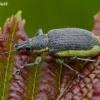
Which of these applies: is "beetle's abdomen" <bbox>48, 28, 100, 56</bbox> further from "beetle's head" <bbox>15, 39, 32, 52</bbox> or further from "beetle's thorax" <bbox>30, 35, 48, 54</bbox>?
"beetle's head" <bbox>15, 39, 32, 52</bbox>

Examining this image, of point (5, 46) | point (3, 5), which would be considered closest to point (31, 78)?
point (5, 46)

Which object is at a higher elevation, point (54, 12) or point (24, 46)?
point (54, 12)

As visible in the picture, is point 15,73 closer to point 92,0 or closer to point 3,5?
point 3,5

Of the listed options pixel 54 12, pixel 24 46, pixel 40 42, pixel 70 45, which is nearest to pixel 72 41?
pixel 70 45

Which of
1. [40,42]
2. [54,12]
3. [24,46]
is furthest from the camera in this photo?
[54,12]

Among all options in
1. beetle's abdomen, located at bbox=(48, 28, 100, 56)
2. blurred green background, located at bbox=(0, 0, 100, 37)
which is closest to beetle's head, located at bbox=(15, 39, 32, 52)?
beetle's abdomen, located at bbox=(48, 28, 100, 56)

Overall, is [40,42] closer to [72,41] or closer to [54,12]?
[72,41]

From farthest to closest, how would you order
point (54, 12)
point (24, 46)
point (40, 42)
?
point (54, 12) < point (40, 42) < point (24, 46)
